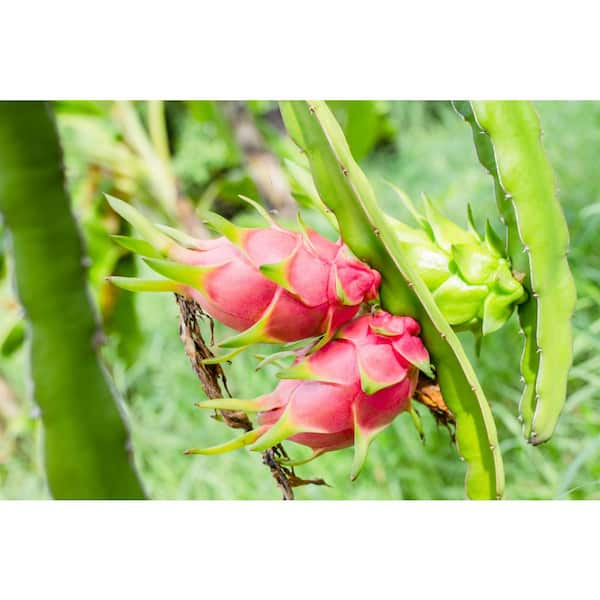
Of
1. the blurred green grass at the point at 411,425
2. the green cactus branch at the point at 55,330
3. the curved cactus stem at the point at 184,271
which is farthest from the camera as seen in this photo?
the blurred green grass at the point at 411,425

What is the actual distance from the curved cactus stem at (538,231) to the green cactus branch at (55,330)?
0.37m

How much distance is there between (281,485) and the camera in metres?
0.59

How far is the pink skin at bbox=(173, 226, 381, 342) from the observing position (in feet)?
1.59

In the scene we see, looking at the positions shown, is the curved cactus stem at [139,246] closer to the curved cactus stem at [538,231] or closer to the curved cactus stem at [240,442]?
the curved cactus stem at [240,442]

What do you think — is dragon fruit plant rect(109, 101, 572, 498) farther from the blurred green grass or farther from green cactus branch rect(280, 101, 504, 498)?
the blurred green grass

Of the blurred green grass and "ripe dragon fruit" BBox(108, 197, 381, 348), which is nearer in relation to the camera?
"ripe dragon fruit" BBox(108, 197, 381, 348)

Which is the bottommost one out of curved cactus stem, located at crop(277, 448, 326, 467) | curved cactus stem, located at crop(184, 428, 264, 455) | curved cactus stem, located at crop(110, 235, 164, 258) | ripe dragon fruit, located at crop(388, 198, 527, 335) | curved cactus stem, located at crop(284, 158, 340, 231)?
curved cactus stem, located at crop(277, 448, 326, 467)

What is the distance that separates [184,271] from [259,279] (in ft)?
0.15

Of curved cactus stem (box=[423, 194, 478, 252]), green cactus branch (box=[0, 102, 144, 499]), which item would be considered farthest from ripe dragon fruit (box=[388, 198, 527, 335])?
green cactus branch (box=[0, 102, 144, 499])

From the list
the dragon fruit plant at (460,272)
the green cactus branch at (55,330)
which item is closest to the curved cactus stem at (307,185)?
the dragon fruit plant at (460,272)

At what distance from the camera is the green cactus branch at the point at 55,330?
714 mm
